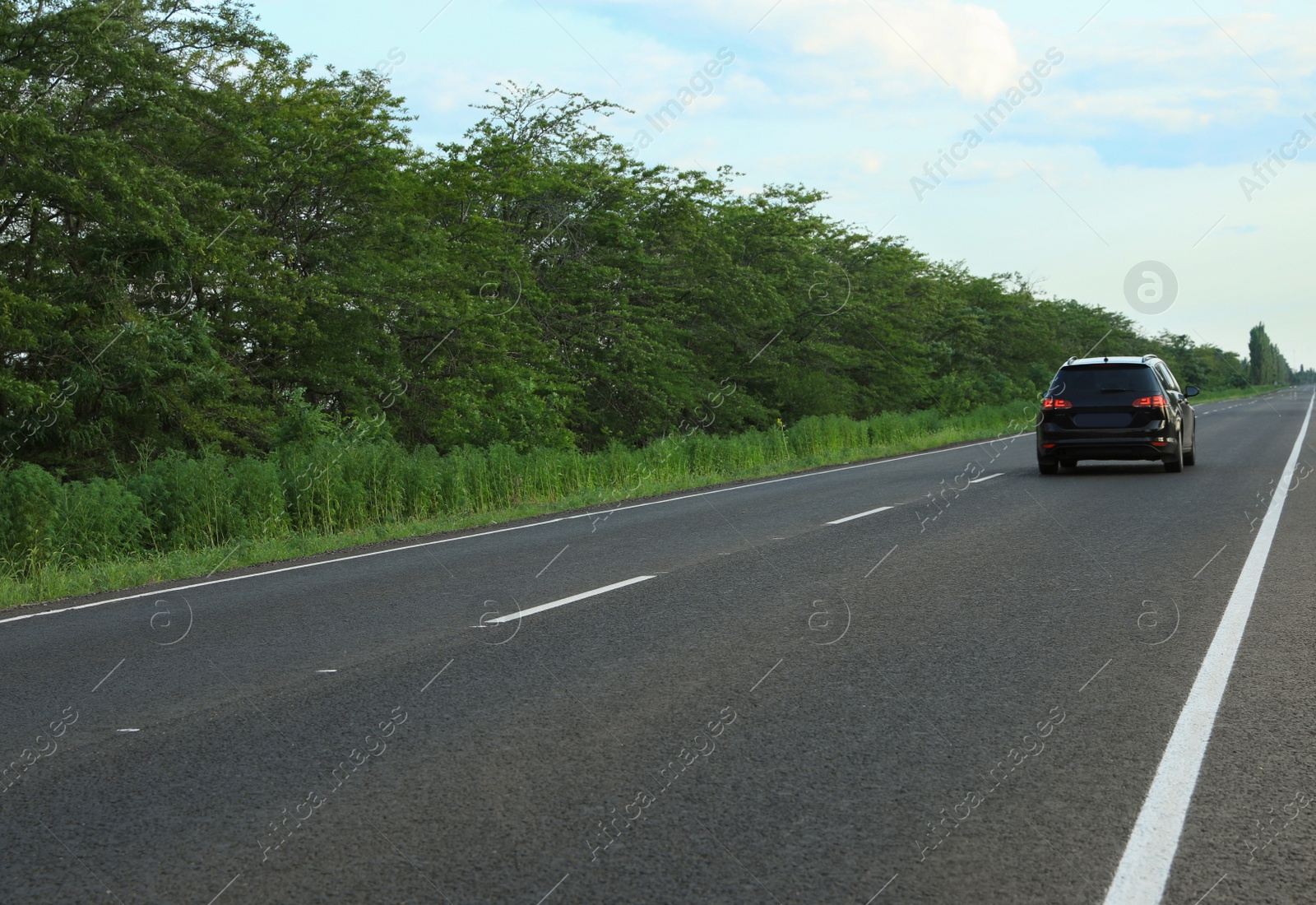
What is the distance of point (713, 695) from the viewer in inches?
226

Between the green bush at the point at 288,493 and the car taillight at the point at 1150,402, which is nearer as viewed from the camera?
the green bush at the point at 288,493

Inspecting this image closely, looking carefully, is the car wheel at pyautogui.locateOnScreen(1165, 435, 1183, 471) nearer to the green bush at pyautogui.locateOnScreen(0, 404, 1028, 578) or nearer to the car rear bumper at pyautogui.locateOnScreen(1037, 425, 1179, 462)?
the car rear bumper at pyautogui.locateOnScreen(1037, 425, 1179, 462)

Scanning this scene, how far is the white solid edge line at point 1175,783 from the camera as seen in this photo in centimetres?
345

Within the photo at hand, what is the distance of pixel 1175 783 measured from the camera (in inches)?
169

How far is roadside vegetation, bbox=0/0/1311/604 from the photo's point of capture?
16.3 metres

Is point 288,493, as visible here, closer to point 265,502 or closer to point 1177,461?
point 265,502

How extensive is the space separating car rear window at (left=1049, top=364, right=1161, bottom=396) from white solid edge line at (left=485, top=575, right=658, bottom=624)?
10414mm

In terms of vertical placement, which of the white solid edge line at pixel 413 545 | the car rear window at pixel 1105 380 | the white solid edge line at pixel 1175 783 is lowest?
the white solid edge line at pixel 1175 783

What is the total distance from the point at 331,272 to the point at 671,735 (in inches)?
802

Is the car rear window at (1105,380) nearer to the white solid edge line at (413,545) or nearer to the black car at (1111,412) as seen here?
the black car at (1111,412)

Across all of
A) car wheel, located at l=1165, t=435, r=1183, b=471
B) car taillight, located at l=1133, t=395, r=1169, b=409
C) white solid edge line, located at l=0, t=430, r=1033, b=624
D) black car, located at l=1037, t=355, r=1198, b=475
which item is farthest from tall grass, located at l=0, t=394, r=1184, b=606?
car wheel, located at l=1165, t=435, r=1183, b=471

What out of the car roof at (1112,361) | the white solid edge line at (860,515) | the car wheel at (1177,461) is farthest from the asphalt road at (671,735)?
the car wheel at (1177,461)

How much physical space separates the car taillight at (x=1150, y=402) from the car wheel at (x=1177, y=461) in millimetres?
996

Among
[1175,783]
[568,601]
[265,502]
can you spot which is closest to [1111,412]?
[568,601]
